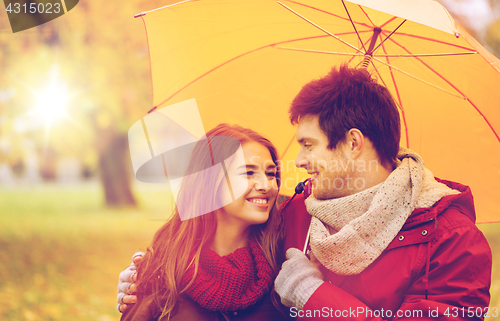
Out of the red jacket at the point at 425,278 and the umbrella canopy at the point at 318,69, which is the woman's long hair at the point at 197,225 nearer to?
the umbrella canopy at the point at 318,69

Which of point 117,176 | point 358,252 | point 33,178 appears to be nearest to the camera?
point 358,252

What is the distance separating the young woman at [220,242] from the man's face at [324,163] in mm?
312

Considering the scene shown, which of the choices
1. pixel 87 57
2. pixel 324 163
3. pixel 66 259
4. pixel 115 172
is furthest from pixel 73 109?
pixel 324 163

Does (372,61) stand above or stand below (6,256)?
above

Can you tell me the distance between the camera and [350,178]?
2.25 metres

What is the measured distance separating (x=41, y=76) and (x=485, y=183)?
7.23 m

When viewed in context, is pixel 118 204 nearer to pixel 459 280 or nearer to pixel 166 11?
pixel 166 11

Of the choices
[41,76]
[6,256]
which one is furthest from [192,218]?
[6,256]

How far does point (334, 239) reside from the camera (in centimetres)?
206

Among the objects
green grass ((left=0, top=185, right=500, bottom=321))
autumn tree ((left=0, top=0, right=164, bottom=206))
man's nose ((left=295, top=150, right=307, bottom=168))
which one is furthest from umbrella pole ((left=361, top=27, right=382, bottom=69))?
autumn tree ((left=0, top=0, right=164, bottom=206))

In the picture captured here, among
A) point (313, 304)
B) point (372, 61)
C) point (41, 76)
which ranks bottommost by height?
point (313, 304)

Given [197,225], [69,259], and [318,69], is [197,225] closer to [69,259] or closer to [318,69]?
[318,69]

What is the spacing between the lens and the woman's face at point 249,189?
2.42 metres

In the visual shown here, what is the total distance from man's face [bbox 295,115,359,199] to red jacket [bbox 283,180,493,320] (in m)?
0.41
